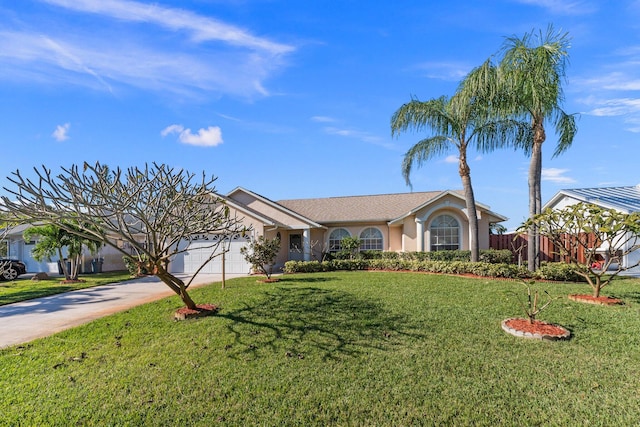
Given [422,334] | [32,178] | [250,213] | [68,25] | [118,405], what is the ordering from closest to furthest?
[118,405] → [32,178] → [422,334] → [68,25] → [250,213]

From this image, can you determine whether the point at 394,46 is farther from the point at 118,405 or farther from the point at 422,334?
the point at 118,405

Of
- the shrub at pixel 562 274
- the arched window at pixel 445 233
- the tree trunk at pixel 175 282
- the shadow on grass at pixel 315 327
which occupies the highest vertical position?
the arched window at pixel 445 233

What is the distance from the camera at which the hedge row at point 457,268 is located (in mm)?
13859

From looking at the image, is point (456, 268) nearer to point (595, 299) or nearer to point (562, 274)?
point (562, 274)

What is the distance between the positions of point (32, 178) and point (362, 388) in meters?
6.62

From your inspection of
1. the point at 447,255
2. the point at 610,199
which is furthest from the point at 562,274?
the point at 610,199

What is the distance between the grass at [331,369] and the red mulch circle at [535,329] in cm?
22

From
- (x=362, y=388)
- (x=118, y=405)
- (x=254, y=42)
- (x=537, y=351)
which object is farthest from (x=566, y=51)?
(x=118, y=405)

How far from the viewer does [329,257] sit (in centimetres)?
2241

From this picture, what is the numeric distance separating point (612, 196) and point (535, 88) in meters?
10.4

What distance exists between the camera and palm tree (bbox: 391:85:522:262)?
53.6 ft

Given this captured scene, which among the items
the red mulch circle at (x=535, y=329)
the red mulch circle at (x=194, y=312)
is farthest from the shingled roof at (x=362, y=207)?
the red mulch circle at (x=194, y=312)

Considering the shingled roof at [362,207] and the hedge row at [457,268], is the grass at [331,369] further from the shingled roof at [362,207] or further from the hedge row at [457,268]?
the shingled roof at [362,207]

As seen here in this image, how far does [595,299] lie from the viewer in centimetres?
986
